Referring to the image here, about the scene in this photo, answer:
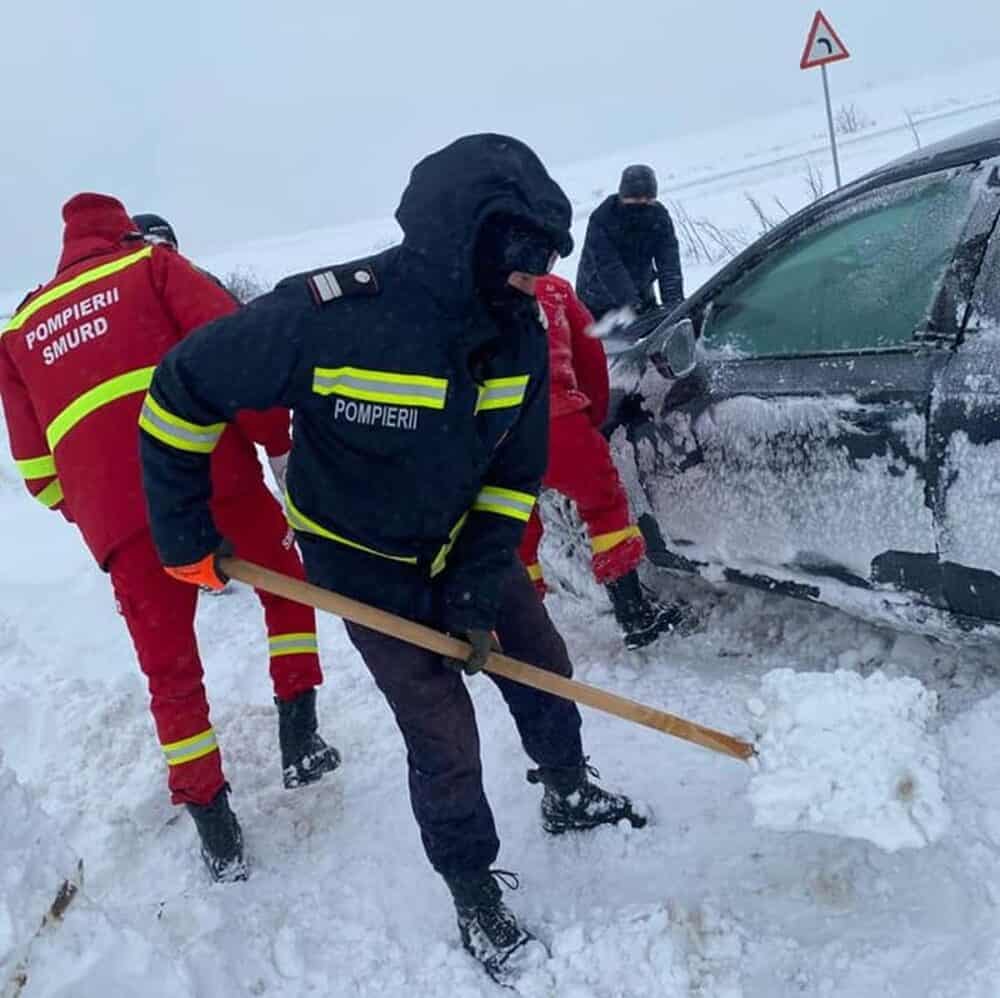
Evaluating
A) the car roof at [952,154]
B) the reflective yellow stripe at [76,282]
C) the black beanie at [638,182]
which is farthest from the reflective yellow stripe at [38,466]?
the black beanie at [638,182]

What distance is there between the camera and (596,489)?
345 cm

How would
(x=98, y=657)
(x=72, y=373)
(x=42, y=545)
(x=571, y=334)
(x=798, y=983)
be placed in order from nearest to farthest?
(x=798, y=983) < (x=72, y=373) < (x=571, y=334) < (x=98, y=657) < (x=42, y=545)

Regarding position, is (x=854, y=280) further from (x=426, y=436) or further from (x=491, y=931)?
(x=491, y=931)

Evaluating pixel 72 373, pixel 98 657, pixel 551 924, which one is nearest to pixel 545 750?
pixel 551 924

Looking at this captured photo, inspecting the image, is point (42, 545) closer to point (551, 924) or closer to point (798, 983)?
point (551, 924)

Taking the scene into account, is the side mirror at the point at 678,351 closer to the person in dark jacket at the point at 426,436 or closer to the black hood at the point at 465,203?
the person in dark jacket at the point at 426,436

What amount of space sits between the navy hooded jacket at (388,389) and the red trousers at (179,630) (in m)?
0.51

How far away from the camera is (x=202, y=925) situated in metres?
2.67

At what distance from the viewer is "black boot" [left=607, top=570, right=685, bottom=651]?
12.2ft

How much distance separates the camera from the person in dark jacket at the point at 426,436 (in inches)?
80.2

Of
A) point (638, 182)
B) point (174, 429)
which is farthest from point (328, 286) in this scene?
point (638, 182)

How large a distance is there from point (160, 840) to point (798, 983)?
193 cm

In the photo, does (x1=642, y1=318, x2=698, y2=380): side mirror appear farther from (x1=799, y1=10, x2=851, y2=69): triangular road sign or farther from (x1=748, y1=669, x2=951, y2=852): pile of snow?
(x1=799, y1=10, x2=851, y2=69): triangular road sign

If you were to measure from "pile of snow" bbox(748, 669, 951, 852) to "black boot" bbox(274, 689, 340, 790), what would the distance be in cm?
149
